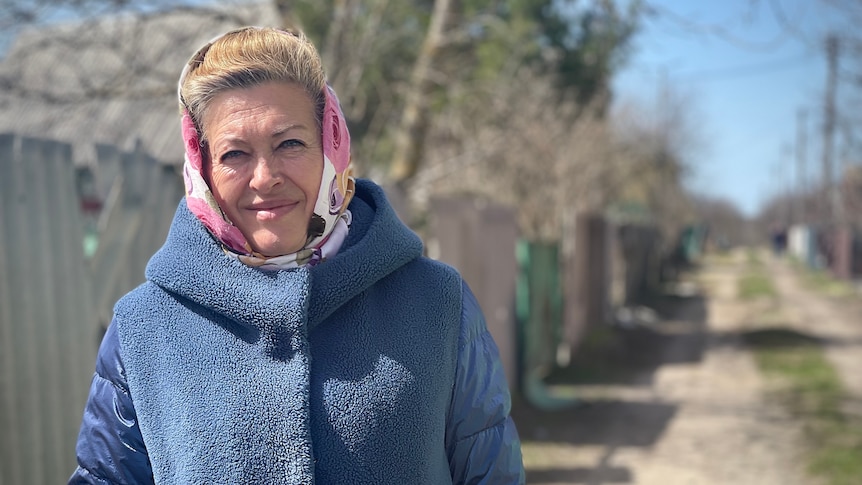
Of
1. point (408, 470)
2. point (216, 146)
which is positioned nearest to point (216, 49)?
point (216, 146)

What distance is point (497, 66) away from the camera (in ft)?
32.8

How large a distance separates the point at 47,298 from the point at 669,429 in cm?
529

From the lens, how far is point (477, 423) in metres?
1.67

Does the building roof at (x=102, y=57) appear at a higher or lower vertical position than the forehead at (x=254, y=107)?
higher

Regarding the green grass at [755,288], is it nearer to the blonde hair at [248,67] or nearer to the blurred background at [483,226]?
the blurred background at [483,226]

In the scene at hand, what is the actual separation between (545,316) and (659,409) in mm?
1570

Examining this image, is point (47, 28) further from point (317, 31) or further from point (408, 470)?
point (408, 470)

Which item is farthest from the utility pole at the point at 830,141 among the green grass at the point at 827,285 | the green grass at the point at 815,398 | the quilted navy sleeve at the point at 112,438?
the quilted navy sleeve at the point at 112,438

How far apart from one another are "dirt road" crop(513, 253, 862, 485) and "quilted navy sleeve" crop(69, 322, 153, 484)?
4.26m

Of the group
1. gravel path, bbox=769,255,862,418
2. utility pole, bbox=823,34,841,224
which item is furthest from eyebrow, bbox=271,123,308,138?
utility pole, bbox=823,34,841,224

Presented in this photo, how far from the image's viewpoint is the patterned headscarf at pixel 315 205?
163cm

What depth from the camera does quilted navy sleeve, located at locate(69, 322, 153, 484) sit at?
1.59 m

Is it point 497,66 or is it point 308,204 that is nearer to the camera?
point 308,204

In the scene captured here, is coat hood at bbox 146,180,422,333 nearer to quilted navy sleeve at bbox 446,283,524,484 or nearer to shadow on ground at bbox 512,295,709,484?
quilted navy sleeve at bbox 446,283,524,484
